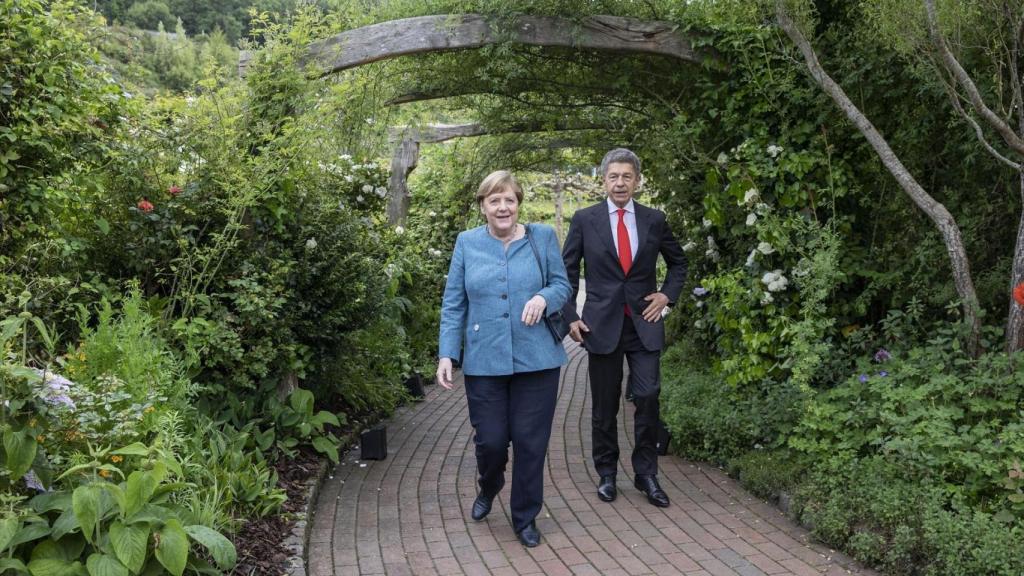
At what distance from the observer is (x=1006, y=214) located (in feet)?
16.7

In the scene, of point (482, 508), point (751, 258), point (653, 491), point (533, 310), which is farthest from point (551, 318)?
point (751, 258)

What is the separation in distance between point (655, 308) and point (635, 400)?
0.50 m

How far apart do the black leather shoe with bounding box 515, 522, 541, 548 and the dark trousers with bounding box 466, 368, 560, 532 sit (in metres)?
0.02

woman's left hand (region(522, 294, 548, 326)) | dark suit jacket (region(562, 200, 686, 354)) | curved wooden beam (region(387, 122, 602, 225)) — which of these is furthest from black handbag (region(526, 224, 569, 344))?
curved wooden beam (region(387, 122, 602, 225))

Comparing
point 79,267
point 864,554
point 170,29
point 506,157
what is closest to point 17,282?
point 79,267

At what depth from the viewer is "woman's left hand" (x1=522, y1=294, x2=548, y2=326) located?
387 cm

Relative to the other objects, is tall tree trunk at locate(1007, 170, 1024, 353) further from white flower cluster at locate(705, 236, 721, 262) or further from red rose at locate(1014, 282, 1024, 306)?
white flower cluster at locate(705, 236, 721, 262)

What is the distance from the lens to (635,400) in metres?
4.58

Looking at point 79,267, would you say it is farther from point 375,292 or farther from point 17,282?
point 375,292

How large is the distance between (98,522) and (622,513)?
254 cm

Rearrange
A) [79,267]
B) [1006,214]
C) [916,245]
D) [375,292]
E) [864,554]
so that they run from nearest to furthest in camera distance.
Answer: [864,554]
[79,267]
[1006,214]
[916,245]
[375,292]

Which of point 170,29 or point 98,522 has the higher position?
point 170,29

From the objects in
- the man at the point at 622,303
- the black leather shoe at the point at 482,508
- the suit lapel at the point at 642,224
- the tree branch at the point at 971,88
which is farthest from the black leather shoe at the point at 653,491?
the tree branch at the point at 971,88

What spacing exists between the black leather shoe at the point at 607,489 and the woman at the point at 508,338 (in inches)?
24.6
